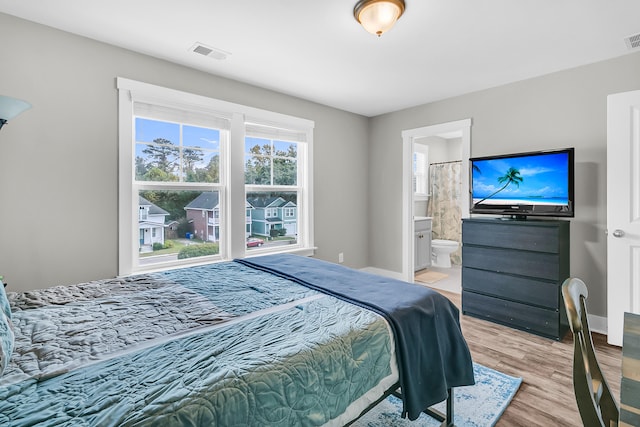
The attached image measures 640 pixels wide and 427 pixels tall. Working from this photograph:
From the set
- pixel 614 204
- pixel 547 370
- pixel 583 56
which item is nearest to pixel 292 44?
pixel 583 56

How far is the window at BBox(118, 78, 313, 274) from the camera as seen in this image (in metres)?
2.81

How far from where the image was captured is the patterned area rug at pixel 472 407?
1.83 metres

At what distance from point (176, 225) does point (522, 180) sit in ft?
11.3

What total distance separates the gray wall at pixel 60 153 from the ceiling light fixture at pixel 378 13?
1.84 metres

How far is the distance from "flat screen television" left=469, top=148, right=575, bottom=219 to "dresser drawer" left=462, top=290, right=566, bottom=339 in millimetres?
887

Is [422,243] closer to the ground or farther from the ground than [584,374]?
closer to the ground

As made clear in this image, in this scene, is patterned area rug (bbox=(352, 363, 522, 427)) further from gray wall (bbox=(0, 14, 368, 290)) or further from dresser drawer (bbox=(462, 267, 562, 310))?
gray wall (bbox=(0, 14, 368, 290))

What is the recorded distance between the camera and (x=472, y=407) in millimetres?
1957

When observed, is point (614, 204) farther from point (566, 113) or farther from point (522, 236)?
point (566, 113)

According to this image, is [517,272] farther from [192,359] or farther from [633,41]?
[192,359]

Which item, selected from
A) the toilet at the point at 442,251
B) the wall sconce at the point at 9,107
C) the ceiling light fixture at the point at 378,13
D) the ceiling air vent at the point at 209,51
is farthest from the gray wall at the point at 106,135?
the toilet at the point at 442,251

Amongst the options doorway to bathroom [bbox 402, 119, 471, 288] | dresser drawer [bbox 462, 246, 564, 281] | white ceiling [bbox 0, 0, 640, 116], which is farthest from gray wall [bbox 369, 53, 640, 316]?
doorway to bathroom [bbox 402, 119, 471, 288]

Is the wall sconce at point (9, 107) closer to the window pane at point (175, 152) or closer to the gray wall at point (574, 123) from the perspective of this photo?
the window pane at point (175, 152)

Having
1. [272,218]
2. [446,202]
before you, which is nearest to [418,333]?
[272,218]
